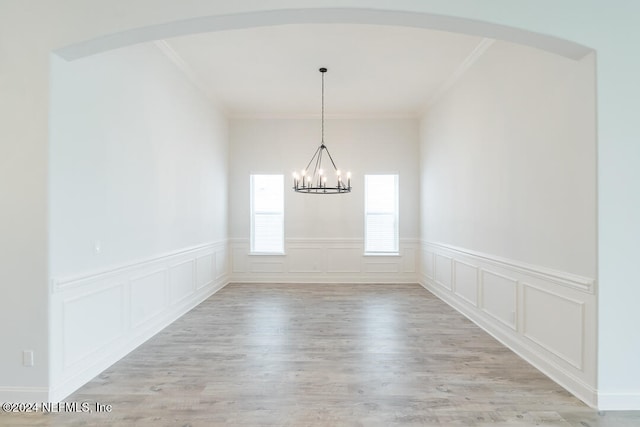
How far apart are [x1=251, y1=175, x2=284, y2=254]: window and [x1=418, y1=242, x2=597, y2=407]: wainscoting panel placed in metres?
3.80

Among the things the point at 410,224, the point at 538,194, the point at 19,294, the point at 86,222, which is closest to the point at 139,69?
the point at 86,222

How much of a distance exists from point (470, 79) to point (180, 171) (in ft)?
14.0

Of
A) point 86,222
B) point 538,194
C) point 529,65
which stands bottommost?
point 86,222

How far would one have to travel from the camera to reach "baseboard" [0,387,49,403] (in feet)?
8.28

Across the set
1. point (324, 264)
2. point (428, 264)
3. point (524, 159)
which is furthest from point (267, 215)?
point (524, 159)

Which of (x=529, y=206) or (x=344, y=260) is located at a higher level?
(x=529, y=206)

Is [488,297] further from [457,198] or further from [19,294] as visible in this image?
[19,294]

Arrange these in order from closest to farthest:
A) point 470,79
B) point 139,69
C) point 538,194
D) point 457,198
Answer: point 538,194 → point 139,69 → point 470,79 → point 457,198

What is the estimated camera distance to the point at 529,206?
10.7 feet

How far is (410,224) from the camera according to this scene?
7141mm

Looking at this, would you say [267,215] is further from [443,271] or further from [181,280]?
[443,271]

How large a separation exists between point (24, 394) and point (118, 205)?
5.56ft

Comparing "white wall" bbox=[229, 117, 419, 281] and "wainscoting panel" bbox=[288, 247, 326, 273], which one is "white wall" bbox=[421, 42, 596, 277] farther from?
"wainscoting panel" bbox=[288, 247, 326, 273]

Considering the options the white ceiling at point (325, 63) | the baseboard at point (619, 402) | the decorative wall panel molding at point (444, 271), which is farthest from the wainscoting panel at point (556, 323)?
the white ceiling at point (325, 63)
